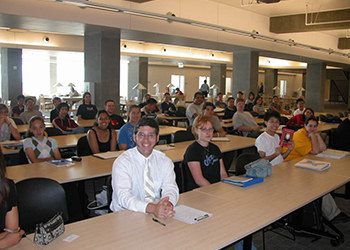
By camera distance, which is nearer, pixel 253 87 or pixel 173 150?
pixel 173 150

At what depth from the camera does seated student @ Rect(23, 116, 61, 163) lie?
3.91 metres

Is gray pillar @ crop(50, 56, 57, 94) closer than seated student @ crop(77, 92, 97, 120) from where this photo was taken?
No

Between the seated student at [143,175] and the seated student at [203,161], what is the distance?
682 mm

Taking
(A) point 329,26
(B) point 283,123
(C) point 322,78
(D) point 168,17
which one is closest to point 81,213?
(D) point 168,17

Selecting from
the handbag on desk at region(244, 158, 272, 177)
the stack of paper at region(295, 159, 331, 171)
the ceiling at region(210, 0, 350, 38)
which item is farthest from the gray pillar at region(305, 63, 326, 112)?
the handbag on desk at region(244, 158, 272, 177)

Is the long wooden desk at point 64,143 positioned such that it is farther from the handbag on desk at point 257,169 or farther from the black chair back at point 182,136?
the handbag on desk at point 257,169

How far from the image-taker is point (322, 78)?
1839 cm

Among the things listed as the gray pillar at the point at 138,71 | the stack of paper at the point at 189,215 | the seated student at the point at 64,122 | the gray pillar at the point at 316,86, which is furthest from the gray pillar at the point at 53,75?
the stack of paper at the point at 189,215

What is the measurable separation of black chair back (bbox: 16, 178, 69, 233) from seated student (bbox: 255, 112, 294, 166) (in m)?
2.62

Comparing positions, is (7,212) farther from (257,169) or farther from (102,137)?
(102,137)

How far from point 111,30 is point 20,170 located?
6.11 metres

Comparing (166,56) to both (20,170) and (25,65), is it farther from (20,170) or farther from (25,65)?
(20,170)

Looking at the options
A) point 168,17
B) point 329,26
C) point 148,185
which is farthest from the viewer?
point 329,26

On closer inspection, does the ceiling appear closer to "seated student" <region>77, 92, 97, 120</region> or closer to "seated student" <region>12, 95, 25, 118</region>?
"seated student" <region>77, 92, 97, 120</region>
